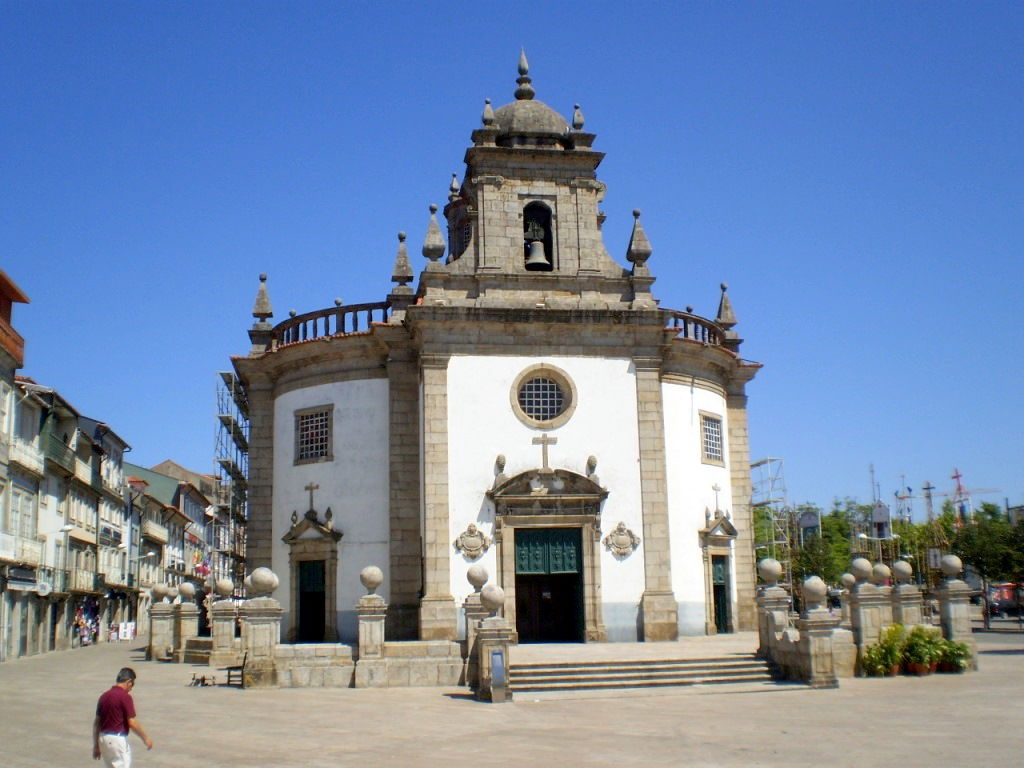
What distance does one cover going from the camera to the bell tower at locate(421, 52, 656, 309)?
25562 mm

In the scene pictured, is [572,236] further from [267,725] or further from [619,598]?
[267,725]

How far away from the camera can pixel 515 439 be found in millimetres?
24875

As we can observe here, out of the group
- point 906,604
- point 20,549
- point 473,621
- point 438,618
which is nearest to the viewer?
point 473,621

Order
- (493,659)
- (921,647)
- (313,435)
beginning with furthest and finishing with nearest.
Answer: (313,435) → (921,647) → (493,659)

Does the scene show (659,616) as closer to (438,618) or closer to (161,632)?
(438,618)

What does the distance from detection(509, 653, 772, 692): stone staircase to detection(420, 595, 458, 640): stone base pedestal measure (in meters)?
4.57

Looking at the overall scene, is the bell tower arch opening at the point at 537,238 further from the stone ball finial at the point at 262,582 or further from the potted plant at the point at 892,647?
the potted plant at the point at 892,647

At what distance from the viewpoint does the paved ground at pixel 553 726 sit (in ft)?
38.0

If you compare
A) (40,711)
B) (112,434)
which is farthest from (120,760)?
(112,434)

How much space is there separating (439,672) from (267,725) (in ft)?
17.1

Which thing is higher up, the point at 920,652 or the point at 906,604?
the point at 906,604

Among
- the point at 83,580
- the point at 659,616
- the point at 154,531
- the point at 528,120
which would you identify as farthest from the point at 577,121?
the point at 154,531

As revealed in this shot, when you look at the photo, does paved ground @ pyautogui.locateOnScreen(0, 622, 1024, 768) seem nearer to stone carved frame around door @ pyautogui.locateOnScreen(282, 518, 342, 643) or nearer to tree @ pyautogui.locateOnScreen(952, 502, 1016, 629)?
stone carved frame around door @ pyautogui.locateOnScreen(282, 518, 342, 643)

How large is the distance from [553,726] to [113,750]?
22.3 feet
